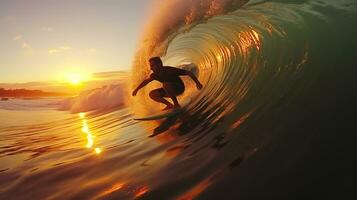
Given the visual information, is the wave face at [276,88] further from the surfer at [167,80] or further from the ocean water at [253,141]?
the surfer at [167,80]

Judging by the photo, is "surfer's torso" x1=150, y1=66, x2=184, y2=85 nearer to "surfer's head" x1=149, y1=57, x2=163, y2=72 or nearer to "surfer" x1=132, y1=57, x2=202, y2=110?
"surfer" x1=132, y1=57, x2=202, y2=110

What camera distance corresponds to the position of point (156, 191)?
330 centimetres

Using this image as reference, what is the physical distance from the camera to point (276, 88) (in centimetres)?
552

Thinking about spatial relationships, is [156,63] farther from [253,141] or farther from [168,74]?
[253,141]

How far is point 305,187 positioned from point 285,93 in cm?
257

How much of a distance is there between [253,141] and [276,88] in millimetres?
1802

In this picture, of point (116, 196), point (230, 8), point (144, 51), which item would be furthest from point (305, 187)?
point (144, 51)

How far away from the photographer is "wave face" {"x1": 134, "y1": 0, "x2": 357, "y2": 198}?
3.55 metres

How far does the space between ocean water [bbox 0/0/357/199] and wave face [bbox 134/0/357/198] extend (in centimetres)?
2

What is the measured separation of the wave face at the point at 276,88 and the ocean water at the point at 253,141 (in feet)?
0.07

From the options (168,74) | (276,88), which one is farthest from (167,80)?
(276,88)

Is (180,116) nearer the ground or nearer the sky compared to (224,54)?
nearer the ground

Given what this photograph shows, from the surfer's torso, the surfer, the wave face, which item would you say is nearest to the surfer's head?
the surfer

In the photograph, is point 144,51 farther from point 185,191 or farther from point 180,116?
point 185,191
